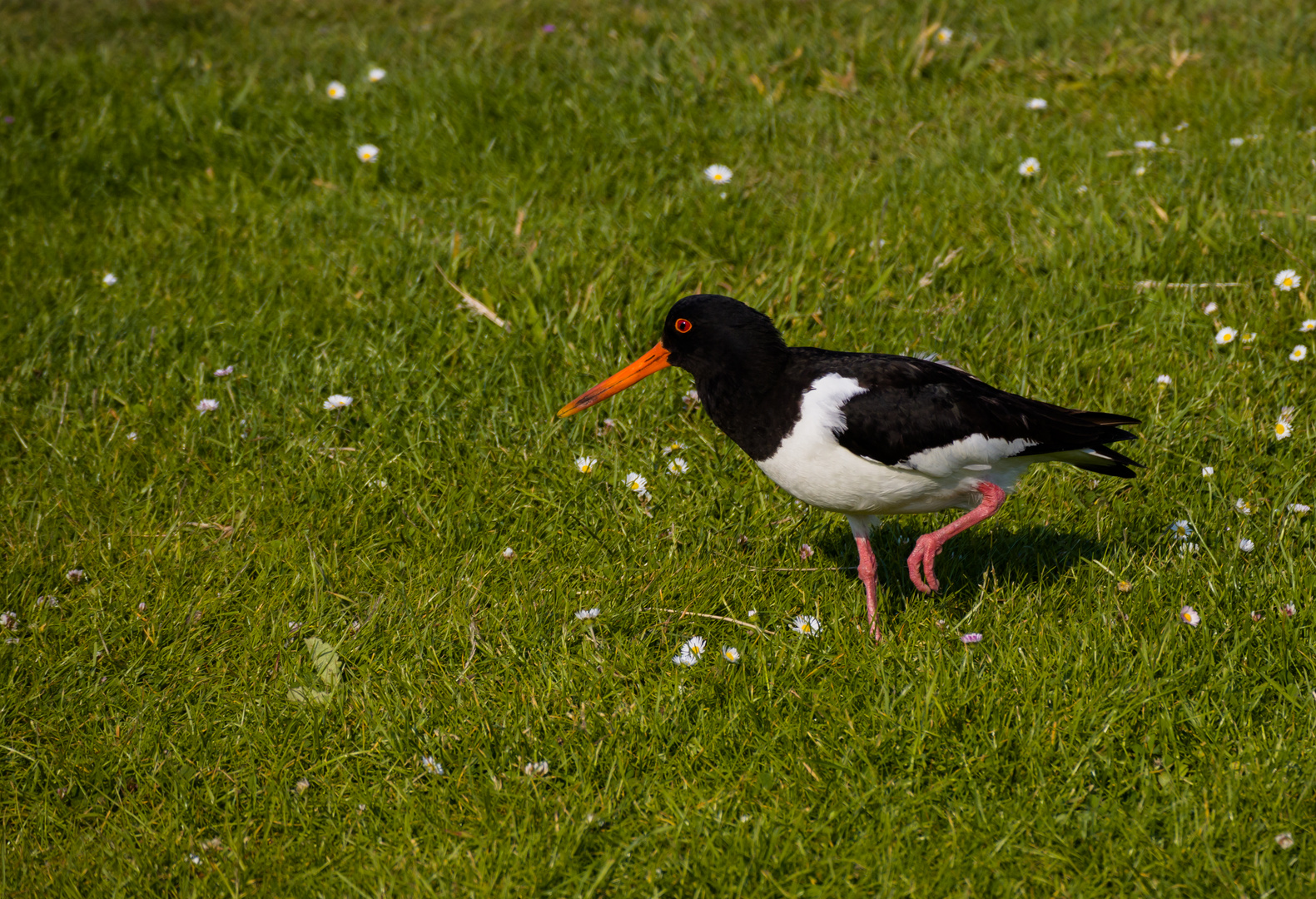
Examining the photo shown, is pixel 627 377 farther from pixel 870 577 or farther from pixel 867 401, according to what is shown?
pixel 870 577

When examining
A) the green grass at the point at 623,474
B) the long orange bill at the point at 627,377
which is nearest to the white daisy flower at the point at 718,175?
the green grass at the point at 623,474

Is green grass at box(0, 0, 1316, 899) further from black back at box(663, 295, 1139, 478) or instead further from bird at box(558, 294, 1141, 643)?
black back at box(663, 295, 1139, 478)

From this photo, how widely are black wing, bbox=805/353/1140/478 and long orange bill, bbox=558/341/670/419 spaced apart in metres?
0.65

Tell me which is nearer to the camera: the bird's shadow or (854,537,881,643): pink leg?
(854,537,881,643): pink leg

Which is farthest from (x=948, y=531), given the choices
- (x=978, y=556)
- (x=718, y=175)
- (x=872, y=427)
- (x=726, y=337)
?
(x=718, y=175)

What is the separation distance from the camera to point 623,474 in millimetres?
4832

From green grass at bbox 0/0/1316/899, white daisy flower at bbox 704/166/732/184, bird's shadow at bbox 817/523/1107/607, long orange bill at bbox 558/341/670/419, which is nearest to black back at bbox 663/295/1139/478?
long orange bill at bbox 558/341/670/419

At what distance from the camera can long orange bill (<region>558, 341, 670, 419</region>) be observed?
14.4 feet

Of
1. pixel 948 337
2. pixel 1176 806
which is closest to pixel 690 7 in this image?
pixel 948 337

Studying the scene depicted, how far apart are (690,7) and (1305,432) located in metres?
5.66

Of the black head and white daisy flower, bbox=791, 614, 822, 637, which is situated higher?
the black head

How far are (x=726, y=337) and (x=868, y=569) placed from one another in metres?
0.96

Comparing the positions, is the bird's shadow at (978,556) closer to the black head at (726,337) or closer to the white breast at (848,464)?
the white breast at (848,464)

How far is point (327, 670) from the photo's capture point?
387cm
